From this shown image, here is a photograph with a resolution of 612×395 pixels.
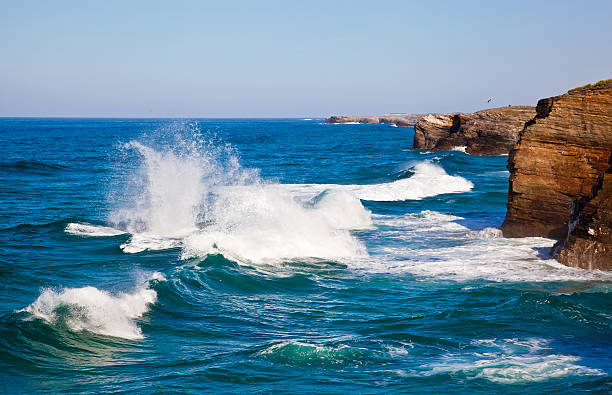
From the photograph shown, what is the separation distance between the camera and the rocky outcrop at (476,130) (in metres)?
53.1

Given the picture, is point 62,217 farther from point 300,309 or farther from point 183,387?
point 183,387

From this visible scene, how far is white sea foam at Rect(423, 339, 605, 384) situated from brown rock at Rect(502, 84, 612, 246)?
316 inches

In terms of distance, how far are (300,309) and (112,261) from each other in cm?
619

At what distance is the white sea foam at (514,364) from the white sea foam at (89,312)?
5.18 metres

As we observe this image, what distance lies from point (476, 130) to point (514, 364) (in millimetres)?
47951

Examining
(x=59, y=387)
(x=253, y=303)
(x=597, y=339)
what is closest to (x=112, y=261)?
(x=253, y=303)

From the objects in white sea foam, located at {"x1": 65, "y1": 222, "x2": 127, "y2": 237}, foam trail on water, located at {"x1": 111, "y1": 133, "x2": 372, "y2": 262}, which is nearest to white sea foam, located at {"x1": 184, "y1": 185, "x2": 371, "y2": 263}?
foam trail on water, located at {"x1": 111, "y1": 133, "x2": 372, "y2": 262}

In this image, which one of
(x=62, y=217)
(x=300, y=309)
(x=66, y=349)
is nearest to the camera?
(x=66, y=349)

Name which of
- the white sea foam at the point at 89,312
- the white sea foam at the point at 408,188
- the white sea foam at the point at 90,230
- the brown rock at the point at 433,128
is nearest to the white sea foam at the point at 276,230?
the white sea foam at the point at 90,230

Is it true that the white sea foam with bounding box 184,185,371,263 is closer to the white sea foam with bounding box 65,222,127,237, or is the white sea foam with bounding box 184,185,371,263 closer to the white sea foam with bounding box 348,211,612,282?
the white sea foam with bounding box 348,211,612,282

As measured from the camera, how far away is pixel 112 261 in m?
15.8

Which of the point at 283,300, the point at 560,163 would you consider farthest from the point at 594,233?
the point at 283,300

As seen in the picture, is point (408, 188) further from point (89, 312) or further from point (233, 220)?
point (89, 312)

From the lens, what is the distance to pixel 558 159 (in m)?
16.6
